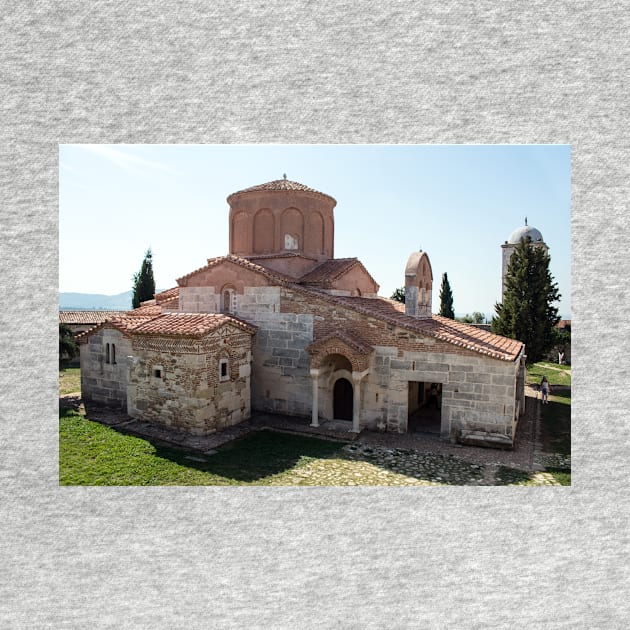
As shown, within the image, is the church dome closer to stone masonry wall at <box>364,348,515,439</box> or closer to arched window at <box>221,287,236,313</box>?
arched window at <box>221,287,236,313</box>

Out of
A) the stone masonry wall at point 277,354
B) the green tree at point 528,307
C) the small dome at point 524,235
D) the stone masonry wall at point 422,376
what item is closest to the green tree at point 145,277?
the stone masonry wall at point 277,354

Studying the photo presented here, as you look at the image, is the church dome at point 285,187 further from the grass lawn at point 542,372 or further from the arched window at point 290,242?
the grass lawn at point 542,372

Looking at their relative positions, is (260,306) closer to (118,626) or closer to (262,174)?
(262,174)

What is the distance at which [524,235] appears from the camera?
23.6 feet

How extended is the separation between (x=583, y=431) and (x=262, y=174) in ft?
17.0

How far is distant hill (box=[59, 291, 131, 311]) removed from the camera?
16.5 feet

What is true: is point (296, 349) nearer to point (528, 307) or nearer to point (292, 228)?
point (292, 228)

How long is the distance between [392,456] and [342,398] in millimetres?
2278

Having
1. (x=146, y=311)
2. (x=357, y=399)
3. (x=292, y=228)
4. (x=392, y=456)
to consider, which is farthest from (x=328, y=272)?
(x=392, y=456)

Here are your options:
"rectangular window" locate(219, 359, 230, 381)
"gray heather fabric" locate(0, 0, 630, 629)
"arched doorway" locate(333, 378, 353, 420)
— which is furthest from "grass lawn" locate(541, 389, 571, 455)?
"rectangular window" locate(219, 359, 230, 381)

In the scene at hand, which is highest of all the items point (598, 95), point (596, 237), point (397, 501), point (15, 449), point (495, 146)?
point (598, 95)

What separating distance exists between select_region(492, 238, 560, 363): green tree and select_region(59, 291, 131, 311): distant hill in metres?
6.98

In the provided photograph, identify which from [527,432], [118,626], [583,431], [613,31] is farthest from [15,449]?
[613,31]

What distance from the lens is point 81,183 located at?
16.2ft
